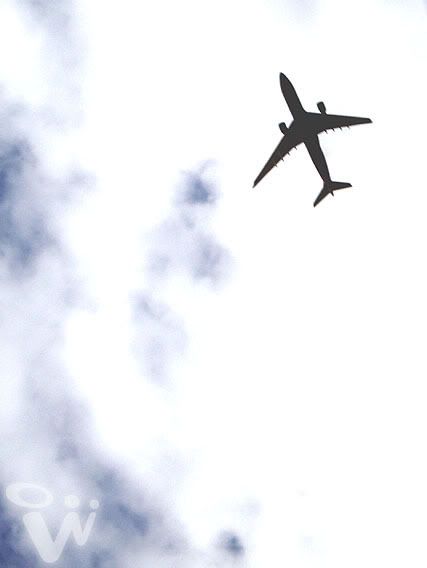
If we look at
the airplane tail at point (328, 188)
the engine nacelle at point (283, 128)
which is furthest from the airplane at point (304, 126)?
the airplane tail at point (328, 188)

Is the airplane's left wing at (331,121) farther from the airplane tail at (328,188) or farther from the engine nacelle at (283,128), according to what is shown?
the airplane tail at (328,188)

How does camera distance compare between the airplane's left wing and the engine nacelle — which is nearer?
the airplane's left wing

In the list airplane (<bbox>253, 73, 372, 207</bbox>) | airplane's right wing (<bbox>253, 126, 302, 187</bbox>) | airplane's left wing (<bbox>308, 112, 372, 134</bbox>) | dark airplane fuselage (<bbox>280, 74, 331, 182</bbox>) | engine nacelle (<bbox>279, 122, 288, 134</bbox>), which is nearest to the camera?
dark airplane fuselage (<bbox>280, 74, 331, 182</bbox>)

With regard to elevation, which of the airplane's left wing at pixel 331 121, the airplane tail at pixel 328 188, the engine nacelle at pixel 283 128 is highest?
the engine nacelle at pixel 283 128

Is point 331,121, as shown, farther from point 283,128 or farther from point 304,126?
point 283,128

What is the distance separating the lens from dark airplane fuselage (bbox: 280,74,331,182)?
6431 cm

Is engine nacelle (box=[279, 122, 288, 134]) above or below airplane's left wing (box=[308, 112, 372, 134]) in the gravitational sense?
above

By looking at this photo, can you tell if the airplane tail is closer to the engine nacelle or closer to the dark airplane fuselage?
the dark airplane fuselage

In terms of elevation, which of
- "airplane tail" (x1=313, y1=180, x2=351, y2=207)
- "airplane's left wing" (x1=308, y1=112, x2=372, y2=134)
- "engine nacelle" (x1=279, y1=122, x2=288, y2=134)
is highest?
"engine nacelle" (x1=279, y1=122, x2=288, y2=134)

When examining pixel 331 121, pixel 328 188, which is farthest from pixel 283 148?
pixel 328 188

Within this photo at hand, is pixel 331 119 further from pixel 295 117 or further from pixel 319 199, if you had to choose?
pixel 319 199

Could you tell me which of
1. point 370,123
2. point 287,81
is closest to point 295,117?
point 287,81

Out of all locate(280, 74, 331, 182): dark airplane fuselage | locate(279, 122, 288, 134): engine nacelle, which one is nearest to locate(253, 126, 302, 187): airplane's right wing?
locate(279, 122, 288, 134): engine nacelle

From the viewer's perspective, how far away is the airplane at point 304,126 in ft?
212
